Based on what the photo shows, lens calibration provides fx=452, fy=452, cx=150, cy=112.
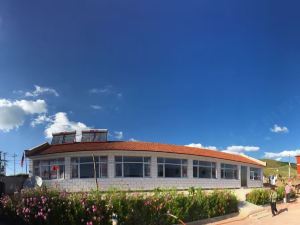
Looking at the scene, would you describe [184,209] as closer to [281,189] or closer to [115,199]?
[115,199]

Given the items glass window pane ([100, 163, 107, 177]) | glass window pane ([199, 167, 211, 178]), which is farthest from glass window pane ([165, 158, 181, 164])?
glass window pane ([100, 163, 107, 177])

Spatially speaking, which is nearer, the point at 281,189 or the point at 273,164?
the point at 281,189

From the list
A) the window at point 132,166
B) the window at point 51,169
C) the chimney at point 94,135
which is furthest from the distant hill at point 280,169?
the window at point 51,169

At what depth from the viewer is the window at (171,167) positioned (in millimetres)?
36469

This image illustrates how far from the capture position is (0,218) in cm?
2016

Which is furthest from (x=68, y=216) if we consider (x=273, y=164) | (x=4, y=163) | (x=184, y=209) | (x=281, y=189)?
(x=273, y=164)

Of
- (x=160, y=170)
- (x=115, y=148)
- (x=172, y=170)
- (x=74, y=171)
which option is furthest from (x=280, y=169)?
(x=74, y=171)

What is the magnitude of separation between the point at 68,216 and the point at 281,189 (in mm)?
28412

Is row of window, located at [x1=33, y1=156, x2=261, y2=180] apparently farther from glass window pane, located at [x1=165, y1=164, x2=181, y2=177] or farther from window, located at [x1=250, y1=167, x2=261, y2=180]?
window, located at [x1=250, y1=167, x2=261, y2=180]

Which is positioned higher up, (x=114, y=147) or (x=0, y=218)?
(x=114, y=147)

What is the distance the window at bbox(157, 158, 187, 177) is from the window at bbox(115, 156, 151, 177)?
107 centimetres

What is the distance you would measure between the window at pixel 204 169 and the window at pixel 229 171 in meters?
1.80

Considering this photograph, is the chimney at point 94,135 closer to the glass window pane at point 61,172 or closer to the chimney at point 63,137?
the chimney at point 63,137

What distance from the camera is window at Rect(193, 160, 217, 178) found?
39562 millimetres
